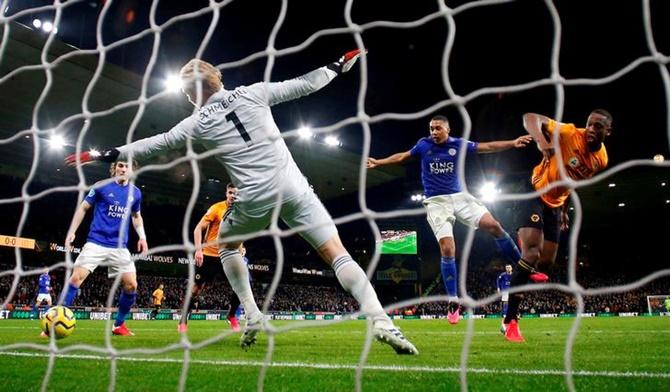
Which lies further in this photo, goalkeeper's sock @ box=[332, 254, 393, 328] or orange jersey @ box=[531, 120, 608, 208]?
orange jersey @ box=[531, 120, 608, 208]

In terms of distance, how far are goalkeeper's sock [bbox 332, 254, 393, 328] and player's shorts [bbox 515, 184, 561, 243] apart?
85.3 inches

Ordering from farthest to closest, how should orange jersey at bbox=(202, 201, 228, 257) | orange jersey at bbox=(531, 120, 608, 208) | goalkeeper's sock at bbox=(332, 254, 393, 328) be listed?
orange jersey at bbox=(202, 201, 228, 257) → orange jersey at bbox=(531, 120, 608, 208) → goalkeeper's sock at bbox=(332, 254, 393, 328)

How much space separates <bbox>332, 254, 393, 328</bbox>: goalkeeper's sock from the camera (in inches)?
121

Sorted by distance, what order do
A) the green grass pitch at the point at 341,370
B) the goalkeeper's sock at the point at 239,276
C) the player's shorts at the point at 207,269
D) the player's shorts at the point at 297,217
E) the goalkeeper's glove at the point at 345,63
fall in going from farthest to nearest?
the player's shorts at the point at 207,269
the goalkeeper's sock at the point at 239,276
the player's shorts at the point at 297,217
the goalkeeper's glove at the point at 345,63
the green grass pitch at the point at 341,370

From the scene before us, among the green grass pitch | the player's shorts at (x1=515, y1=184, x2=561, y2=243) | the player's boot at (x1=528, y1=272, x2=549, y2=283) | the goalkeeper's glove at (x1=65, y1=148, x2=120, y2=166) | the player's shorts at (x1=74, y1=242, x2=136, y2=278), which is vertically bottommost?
the green grass pitch

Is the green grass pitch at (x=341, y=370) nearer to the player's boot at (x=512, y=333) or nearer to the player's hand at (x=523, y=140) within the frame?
the player's boot at (x=512, y=333)

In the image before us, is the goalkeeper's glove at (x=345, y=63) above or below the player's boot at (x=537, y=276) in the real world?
above

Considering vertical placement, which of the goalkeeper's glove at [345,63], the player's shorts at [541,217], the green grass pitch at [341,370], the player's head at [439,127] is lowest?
the green grass pitch at [341,370]

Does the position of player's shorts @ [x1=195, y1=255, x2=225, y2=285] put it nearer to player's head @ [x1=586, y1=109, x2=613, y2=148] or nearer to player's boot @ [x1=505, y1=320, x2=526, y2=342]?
player's boot @ [x1=505, y1=320, x2=526, y2=342]

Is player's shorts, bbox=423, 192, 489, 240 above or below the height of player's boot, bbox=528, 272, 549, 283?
above

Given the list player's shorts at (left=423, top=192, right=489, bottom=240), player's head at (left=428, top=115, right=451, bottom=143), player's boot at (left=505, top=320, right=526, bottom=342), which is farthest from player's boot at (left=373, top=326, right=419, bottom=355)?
player's head at (left=428, top=115, right=451, bottom=143)

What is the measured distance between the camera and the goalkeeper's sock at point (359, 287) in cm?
308

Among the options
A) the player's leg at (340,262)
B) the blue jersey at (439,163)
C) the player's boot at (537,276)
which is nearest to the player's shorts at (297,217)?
the player's leg at (340,262)

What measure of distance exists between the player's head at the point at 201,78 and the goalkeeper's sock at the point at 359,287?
136 cm
